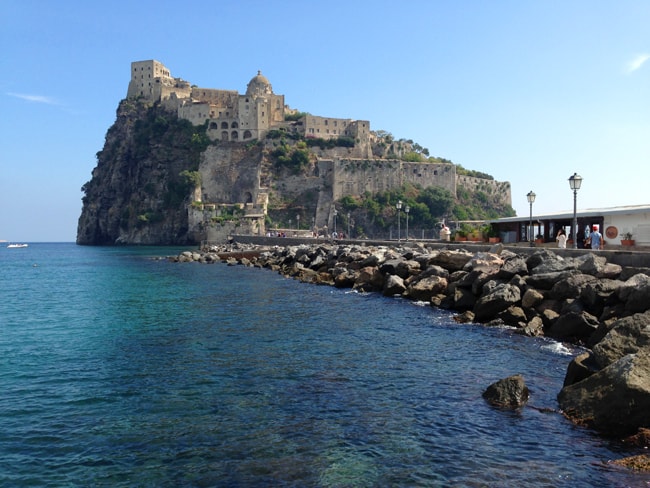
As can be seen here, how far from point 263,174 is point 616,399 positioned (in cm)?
8217

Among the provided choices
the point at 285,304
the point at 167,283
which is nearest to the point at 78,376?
the point at 285,304

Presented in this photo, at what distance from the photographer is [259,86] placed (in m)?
101

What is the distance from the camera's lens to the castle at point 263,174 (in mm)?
83562

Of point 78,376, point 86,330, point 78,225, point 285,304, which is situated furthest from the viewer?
point 78,225

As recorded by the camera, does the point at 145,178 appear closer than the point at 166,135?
No

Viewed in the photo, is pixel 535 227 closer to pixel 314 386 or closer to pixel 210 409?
pixel 314 386

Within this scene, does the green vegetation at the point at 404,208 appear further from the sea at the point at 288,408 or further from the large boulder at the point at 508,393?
the large boulder at the point at 508,393

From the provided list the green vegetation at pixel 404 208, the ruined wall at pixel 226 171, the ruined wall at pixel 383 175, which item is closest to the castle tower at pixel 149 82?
the ruined wall at pixel 226 171

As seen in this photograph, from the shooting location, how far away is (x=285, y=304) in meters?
21.2

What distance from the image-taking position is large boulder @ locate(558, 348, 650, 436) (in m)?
Answer: 7.43

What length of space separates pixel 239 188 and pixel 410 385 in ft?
266

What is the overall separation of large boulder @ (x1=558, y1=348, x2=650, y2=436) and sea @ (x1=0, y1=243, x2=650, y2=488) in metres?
0.30

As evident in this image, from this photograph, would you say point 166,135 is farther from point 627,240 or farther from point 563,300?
point 563,300

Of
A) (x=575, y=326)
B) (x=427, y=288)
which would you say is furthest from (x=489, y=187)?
(x=575, y=326)
